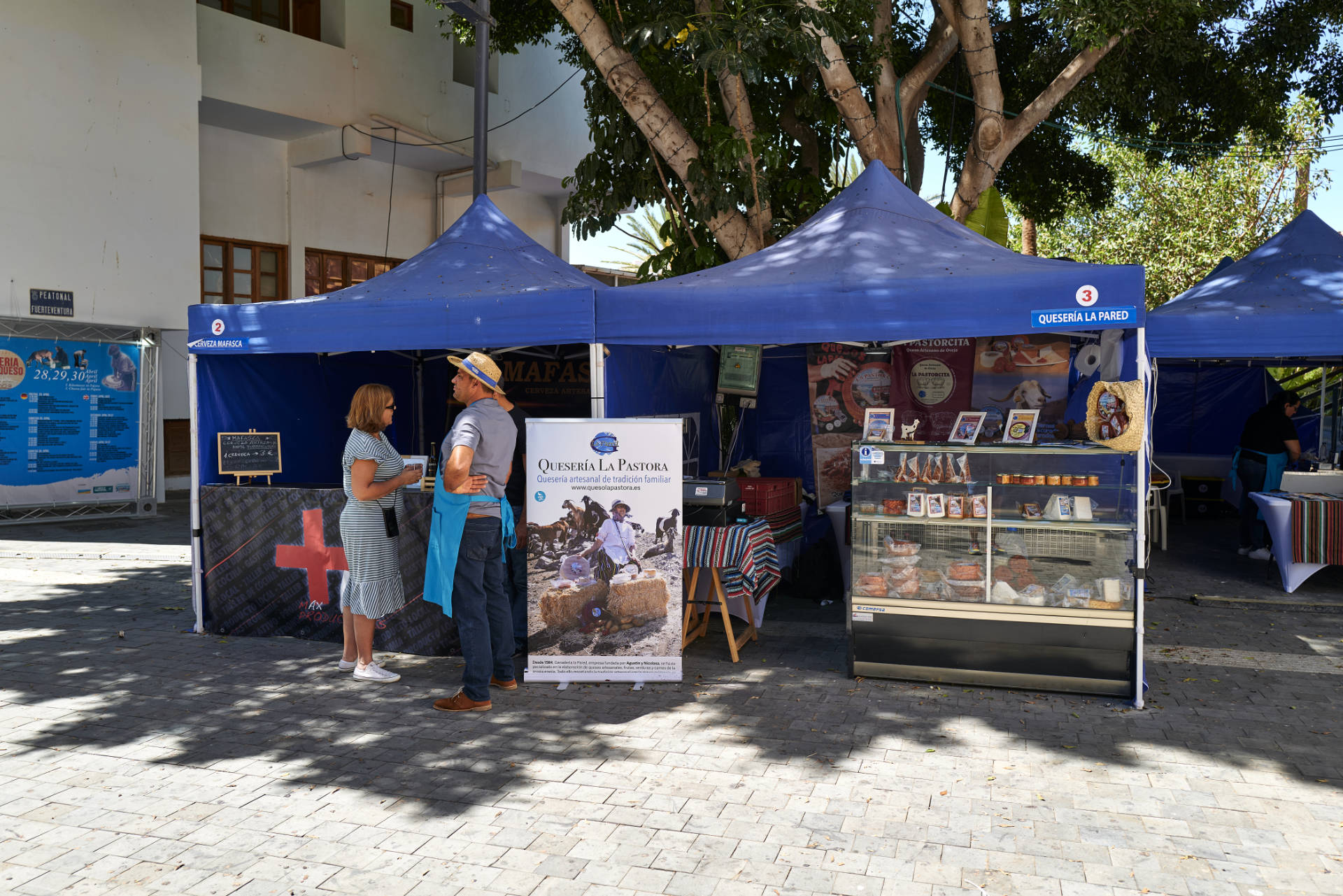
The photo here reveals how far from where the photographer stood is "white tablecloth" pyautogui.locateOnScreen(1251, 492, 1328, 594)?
7875 mm

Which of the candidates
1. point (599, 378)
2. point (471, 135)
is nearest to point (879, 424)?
point (599, 378)

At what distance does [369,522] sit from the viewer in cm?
529

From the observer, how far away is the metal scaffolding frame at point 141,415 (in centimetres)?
1172

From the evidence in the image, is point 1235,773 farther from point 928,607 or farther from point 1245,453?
point 1245,453

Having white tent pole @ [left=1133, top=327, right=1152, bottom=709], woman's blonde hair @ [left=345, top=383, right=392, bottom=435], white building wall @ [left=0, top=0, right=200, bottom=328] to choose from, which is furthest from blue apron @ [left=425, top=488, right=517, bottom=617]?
white building wall @ [left=0, top=0, right=200, bottom=328]

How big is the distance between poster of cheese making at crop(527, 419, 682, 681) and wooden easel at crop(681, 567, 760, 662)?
234mm

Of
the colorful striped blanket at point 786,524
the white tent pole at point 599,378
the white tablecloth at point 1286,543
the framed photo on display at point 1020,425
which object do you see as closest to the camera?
the white tent pole at point 599,378

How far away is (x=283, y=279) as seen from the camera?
15.1 meters

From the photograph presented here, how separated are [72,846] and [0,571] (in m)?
6.36

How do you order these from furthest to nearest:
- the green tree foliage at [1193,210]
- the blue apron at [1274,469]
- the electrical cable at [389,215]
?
1. the green tree foliage at [1193,210]
2. the electrical cable at [389,215]
3. the blue apron at [1274,469]

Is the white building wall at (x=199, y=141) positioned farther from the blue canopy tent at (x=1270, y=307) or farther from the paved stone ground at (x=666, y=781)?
the blue canopy tent at (x=1270, y=307)

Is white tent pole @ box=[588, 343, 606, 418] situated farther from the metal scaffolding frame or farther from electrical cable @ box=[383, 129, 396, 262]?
electrical cable @ box=[383, 129, 396, 262]

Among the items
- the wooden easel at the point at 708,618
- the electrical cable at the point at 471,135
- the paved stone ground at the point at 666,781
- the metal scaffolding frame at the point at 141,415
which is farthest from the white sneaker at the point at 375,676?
the electrical cable at the point at 471,135

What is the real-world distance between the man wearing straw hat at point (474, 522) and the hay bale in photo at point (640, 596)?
0.62 metres
